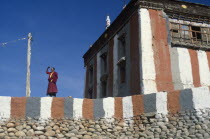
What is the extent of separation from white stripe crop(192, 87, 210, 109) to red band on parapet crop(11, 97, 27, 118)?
662 centimetres

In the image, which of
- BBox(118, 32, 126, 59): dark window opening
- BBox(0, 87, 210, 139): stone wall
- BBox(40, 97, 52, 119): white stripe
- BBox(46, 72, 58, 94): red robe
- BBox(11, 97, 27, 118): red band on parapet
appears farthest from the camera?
BBox(118, 32, 126, 59): dark window opening

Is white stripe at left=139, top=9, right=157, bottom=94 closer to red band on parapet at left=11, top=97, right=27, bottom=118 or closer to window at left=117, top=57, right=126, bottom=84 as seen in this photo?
window at left=117, top=57, right=126, bottom=84

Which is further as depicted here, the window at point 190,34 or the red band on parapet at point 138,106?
the window at point 190,34

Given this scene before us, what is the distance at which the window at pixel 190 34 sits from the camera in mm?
20094

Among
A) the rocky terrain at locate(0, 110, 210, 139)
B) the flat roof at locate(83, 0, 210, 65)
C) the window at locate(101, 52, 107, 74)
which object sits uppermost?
the flat roof at locate(83, 0, 210, 65)

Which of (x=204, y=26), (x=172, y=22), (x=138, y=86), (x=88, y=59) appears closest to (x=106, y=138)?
(x=138, y=86)

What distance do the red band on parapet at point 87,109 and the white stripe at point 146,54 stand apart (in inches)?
213

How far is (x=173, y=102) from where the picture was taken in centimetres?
1258

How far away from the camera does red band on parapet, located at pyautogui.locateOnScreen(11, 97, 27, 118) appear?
12.2m

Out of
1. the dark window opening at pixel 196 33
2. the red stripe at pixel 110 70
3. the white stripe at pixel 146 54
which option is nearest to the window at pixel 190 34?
the dark window opening at pixel 196 33

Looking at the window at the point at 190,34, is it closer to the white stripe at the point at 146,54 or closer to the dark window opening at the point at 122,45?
the white stripe at the point at 146,54

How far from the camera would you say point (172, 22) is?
20.3 metres

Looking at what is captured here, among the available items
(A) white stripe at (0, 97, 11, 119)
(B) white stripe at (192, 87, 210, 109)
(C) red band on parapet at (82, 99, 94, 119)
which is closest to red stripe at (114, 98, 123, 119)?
(C) red band on parapet at (82, 99, 94, 119)

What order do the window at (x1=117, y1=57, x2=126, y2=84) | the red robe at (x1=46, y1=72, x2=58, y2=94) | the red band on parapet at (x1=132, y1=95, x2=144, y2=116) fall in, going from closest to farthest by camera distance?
the red band on parapet at (x1=132, y1=95, x2=144, y2=116) < the red robe at (x1=46, y1=72, x2=58, y2=94) < the window at (x1=117, y1=57, x2=126, y2=84)
